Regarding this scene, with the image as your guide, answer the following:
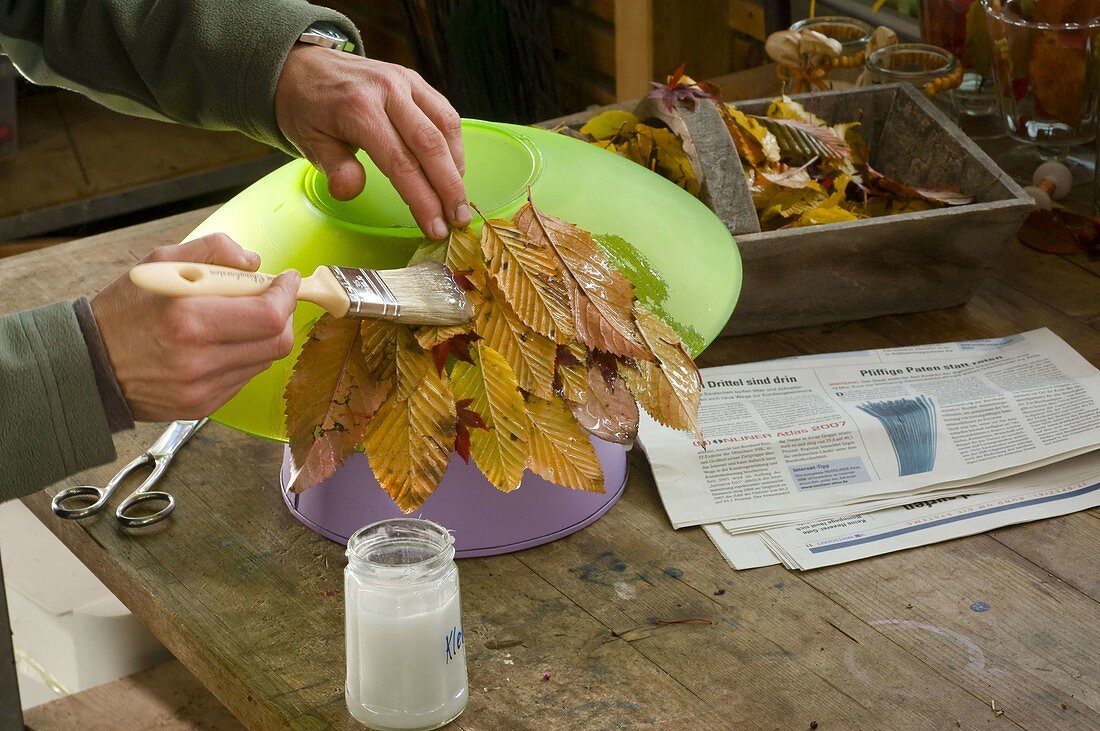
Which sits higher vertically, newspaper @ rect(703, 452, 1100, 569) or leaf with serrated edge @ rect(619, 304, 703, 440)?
leaf with serrated edge @ rect(619, 304, 703, 440)

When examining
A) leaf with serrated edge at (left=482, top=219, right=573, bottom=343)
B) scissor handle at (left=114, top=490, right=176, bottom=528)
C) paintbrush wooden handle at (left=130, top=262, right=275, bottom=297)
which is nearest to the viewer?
paintbrush wooden handle at (left=130, top=262, right=275, bottom=297)

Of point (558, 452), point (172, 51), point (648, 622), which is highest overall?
point (172, 51)

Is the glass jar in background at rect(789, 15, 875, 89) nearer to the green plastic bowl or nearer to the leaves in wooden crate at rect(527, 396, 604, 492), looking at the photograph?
the green plastic bowl

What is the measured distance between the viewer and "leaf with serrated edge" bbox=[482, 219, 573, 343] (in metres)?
0.86

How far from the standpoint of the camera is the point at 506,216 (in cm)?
92

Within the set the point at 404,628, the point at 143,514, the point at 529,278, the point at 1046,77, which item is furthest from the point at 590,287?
the point at 1046,77

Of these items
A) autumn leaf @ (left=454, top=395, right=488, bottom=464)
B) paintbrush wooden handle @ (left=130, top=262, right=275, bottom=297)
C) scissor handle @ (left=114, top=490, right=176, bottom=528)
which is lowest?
scissor handle @ (left=114, top=490, right=176, bottom=528)

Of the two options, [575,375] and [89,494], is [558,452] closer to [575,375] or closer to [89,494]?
[575,375]

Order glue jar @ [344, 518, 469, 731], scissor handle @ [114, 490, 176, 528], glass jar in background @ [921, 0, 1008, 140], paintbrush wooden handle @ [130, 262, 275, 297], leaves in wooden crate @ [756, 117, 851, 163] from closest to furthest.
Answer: paintbrush wooden handle @ [130, 262, 275, 297]
glue jar @ [344, 518, 469, 731]
scissor handle @ [114, 490, 176, 528]
leaves in wooden crate @ [756, 117, 851, 163]
glass jar in background @ [921, 0, 1008, 140]

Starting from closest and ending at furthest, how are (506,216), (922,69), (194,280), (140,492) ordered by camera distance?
(194,280) < (506,216) < (140,492) < (922,69)

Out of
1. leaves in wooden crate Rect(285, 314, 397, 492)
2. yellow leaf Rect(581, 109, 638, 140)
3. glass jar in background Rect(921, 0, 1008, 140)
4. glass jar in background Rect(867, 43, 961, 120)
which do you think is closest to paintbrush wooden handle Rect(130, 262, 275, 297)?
leaves in wooden crate Rect(285, 314, 397, 492)

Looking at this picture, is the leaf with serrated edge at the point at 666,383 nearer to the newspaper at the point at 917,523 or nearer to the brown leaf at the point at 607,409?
the brown leaf at the point at 607,409

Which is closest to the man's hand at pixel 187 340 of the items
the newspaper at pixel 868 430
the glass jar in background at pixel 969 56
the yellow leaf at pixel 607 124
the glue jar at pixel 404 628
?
the glue jar at pixel 404 628

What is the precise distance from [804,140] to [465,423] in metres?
0.68
